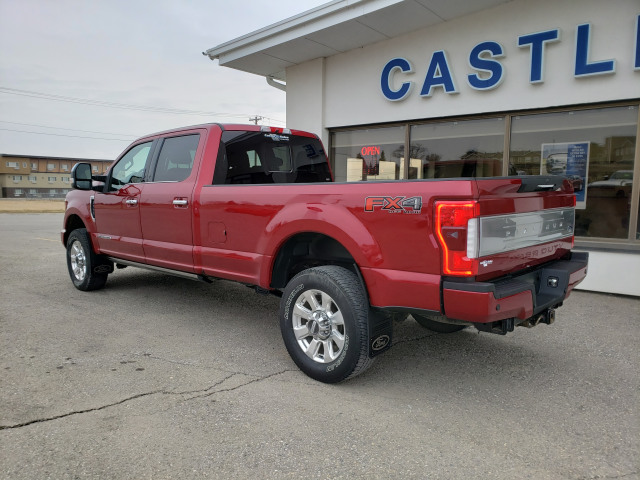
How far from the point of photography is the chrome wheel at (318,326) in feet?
10.9

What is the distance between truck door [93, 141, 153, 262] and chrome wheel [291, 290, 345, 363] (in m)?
2.48

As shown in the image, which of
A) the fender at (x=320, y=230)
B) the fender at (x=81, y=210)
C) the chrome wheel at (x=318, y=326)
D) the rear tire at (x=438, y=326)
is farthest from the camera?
the fender at (x=81, y=210)

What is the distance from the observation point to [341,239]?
325cm

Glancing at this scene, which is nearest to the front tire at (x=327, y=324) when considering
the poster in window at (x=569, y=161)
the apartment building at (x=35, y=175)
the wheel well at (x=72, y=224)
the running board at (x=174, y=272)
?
the running board at (x=174, y=272)

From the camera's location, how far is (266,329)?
4691 millimetres

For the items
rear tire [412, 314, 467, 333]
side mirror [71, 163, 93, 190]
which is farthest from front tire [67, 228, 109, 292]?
rear tire [412, 314, 467, 333]

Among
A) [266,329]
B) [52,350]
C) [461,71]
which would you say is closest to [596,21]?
[461,71]

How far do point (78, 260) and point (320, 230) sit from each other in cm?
444

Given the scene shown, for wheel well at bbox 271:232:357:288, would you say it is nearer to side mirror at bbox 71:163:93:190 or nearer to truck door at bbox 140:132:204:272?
truck door at bbox 140:132:204:272

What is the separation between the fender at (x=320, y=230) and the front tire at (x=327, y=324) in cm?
25

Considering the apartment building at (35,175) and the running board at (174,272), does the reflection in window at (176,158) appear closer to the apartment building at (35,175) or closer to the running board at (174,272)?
the running board at (174,272)

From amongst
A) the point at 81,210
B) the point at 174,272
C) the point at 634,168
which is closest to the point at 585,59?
the point at 634,168

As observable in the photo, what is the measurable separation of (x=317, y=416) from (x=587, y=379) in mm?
2186

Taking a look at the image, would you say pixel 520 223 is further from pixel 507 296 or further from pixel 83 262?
pixel 83 262
